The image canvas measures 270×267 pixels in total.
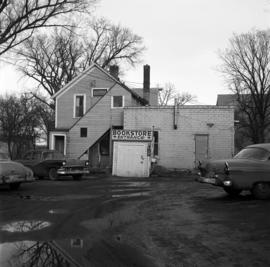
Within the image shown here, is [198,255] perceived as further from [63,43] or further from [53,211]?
[63,43]

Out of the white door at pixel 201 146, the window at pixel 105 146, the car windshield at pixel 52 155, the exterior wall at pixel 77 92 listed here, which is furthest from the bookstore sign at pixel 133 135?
the exterior wall at pixel 77 92

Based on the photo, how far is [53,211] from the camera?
35.4 ft

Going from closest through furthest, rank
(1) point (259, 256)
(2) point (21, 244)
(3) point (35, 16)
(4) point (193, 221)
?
1. (1) point (259, 256)
2. (2) point (21, 244)
3. (4) point (193, 221)
4. (3) point (35, 16)

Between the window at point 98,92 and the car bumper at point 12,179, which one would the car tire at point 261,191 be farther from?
the window at point 98,92

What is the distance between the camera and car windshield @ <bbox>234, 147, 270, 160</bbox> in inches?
508

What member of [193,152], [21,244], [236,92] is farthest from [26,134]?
[21,244]

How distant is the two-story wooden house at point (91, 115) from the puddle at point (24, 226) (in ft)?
75.0

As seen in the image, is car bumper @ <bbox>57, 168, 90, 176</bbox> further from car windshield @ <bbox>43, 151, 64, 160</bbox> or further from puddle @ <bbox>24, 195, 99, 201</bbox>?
puddle @ <bbox>24, 195, 99, 201</bbox>

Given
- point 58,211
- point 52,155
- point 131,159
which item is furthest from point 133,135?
point 58,211

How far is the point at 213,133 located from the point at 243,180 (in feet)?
58.2

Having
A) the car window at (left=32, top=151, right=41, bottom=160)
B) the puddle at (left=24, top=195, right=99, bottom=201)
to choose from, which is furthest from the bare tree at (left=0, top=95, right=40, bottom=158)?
the puddle at (left=24, top=195, right=99, bottom=201)

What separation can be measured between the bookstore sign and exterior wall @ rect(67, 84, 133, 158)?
619cm

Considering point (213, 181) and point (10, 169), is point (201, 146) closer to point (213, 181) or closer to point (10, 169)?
point (10, 169)

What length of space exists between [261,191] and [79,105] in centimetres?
2505
